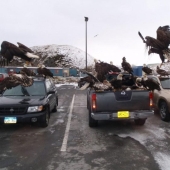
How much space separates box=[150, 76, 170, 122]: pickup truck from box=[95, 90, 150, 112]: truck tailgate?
151 centimetres

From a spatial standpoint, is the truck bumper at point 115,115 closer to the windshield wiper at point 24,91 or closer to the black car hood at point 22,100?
the black car hood at point 22,100

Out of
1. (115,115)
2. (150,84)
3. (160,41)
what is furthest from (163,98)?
(115,115)

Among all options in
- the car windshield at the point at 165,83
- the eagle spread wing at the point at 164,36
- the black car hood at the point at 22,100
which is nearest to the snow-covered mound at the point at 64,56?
the car windshield at the point at 165,83

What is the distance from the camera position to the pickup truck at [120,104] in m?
5.84

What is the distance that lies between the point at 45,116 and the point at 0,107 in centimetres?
129

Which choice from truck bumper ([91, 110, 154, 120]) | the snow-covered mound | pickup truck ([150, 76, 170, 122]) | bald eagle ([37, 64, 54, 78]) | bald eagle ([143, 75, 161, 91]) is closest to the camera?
truck bumper ([91, 110, 154, 120])

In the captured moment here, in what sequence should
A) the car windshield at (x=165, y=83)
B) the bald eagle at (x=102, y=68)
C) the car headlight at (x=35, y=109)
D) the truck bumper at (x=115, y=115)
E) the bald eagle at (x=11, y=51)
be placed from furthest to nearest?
1. the car windshield at (x=165, y=83)
2. the bald eagle at (x=102, y=68)
3. the car headlight at (x=35, y=109)
4. the truck bumper at (x=115, y=115)
5. the bald eagle at (x=11, y=51)

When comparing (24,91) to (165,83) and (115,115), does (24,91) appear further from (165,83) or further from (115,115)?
(165,83)

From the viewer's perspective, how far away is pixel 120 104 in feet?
19.3

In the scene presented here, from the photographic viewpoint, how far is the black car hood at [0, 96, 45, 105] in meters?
6.12

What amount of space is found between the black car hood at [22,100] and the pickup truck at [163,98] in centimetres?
410

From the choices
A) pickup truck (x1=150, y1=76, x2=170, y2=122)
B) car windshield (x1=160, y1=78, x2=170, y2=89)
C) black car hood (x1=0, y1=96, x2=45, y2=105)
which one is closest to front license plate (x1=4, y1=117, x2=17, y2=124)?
black car hood (x1=0, y1=96, x2=45, y2=105)

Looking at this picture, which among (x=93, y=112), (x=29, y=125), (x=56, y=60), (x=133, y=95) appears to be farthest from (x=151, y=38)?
(x=56, y=60)

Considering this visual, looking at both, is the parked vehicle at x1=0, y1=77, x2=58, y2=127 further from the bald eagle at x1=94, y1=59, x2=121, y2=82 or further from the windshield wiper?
the bald eagle at x1=94, y1=59, x2=121, y2=82
